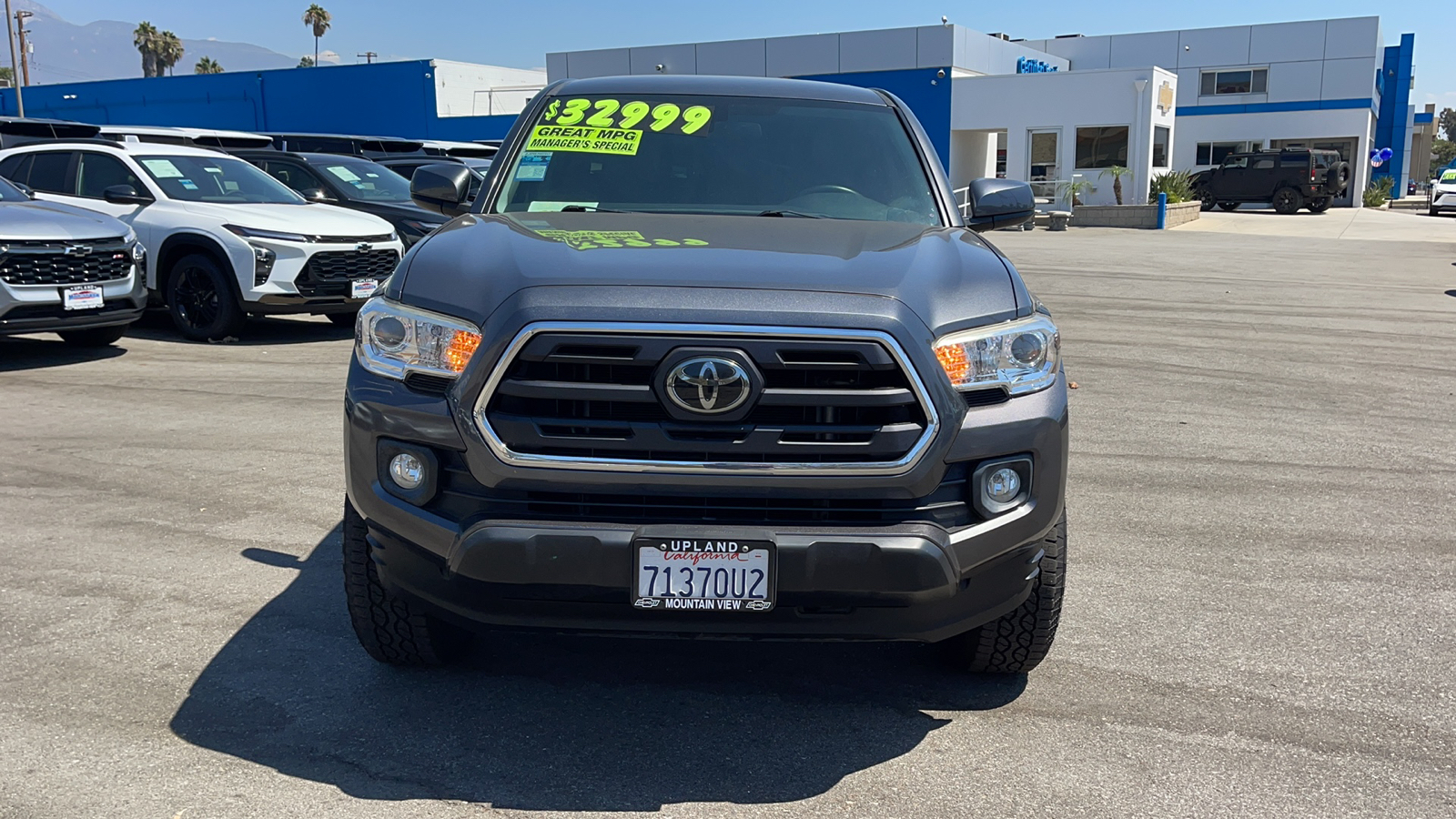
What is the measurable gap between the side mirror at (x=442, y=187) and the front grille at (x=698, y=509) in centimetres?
202

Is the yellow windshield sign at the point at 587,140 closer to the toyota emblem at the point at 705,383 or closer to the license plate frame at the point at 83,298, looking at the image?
the toyota emblem at the point at 705,383

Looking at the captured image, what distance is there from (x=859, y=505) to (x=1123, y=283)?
14.4 meters

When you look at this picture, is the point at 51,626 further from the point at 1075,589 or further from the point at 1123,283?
the point at 1123,283

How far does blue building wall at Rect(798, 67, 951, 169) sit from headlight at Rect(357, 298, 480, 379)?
117 ft

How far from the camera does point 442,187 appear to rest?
15.0 feet

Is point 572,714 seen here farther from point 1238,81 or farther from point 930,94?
point 1238,81

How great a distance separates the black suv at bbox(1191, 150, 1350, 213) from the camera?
38.5 m

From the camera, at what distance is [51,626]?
Result: 3.93 meters

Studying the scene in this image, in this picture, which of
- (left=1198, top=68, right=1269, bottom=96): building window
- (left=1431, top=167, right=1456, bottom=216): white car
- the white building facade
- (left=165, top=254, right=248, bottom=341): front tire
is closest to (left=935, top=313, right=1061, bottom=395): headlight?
(left=165, top=254, right=248, bottom=341): front tire

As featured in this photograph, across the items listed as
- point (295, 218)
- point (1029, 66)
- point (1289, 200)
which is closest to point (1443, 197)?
point (1289, 200)

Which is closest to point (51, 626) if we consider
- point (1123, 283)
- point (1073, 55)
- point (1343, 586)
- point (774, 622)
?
point (774, 622)

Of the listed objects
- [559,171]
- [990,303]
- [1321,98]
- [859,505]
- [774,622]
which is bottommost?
[774,622]

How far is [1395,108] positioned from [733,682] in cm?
6414

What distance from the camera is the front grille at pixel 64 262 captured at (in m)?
8.65
